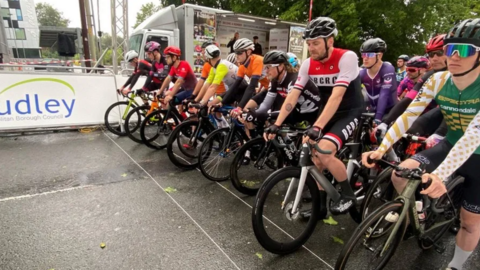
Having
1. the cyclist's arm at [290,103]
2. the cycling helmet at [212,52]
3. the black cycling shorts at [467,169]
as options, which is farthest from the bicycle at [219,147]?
the black cycling shorts at [467,169]

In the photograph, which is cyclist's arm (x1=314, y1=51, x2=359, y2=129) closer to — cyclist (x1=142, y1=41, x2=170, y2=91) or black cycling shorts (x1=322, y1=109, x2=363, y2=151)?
black cycling shorts (x1=322, y1=109, x2=363, y2=151)

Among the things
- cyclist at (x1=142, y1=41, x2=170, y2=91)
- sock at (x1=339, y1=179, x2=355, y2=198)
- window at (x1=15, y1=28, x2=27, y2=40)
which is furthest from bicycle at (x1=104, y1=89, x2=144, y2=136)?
window at (x1=15, y1=28, x2=27, y2=40)

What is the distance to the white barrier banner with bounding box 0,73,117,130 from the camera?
242 inches

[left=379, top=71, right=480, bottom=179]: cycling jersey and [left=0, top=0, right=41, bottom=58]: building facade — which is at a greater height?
[left=0, top=0, right=41, bottom=58]: building facade

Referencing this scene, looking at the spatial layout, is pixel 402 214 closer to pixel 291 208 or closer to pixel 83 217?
pixel 291 208

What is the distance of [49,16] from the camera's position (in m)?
64.4

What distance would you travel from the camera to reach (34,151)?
18.0 feet

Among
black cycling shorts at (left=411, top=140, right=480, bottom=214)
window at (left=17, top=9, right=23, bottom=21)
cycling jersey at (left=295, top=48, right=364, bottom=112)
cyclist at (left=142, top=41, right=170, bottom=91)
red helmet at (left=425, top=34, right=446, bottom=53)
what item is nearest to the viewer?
black cycling shorts at (left=411, top=140, right=480, bottom=214)

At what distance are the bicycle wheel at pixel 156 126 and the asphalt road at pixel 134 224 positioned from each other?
0.74 metres

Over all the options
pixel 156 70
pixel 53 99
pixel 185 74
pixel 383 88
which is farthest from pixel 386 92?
pixel 53 99

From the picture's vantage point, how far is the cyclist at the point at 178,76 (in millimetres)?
5543

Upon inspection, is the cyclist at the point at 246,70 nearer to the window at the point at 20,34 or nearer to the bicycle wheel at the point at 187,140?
the bicycle wheel at the point at 187,140

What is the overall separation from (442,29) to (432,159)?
1875 centimetres

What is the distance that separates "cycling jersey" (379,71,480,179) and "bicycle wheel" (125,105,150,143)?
16.9 feet
